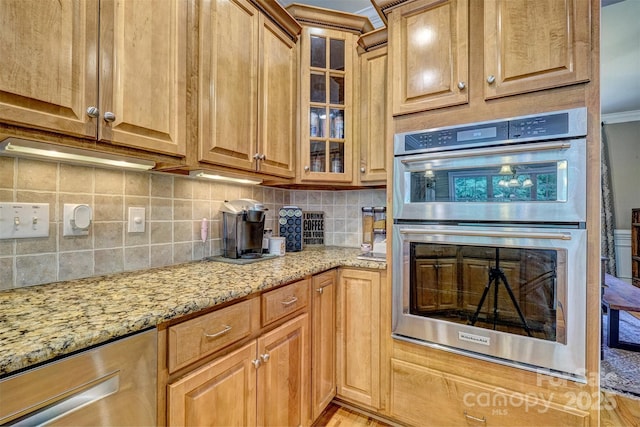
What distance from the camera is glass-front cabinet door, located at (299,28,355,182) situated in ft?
6.24

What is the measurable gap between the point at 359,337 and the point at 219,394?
0.89m

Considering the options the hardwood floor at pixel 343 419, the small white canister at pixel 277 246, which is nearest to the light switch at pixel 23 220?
the small white canister at pixel 277 246

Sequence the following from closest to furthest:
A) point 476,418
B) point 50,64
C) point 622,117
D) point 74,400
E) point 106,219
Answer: point 74,400 → point 50,64 → point 106,219 → point 476,418 → point 622,117

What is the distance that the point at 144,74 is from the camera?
1.07m

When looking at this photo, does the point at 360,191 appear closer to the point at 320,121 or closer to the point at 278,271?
the point at 320,121

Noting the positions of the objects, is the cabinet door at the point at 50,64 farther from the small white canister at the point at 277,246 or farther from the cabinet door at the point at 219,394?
the small white canister at the point at 277,246

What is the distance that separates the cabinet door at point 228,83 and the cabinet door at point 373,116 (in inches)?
30.5

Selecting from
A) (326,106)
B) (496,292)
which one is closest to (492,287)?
(496,292)

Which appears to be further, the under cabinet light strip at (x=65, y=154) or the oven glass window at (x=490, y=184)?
the oven glass window at (x=490, y=184)

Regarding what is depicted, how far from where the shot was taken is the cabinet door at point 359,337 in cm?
162

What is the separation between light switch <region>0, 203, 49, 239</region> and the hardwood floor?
5.29 ft

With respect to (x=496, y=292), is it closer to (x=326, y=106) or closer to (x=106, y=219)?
(x=326, y=106)

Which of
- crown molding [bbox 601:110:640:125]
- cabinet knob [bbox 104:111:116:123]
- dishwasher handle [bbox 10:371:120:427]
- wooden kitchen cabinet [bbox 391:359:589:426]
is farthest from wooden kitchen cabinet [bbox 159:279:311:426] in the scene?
crown molding [bbox 601:110:640:125]

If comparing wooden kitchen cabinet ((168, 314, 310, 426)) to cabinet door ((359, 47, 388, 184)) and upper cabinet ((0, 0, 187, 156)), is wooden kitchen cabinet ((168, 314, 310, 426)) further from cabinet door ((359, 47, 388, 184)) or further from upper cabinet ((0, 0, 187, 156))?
cabinet door ((359, 47, 388, 184))
